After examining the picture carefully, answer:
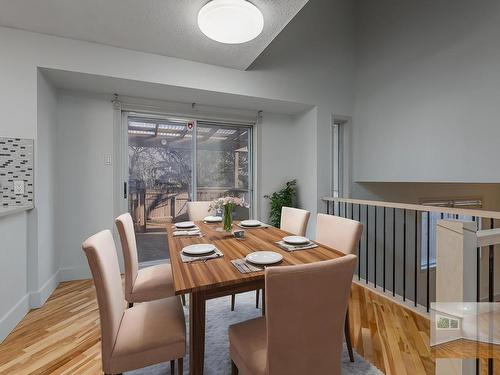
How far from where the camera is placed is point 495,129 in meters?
2.25

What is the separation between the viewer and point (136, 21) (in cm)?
218

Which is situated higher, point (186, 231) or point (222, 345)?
point (186, 231)

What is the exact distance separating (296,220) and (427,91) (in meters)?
2.19

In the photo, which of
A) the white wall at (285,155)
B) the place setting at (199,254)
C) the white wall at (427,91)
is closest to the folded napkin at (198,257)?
the place setting at (199,254)

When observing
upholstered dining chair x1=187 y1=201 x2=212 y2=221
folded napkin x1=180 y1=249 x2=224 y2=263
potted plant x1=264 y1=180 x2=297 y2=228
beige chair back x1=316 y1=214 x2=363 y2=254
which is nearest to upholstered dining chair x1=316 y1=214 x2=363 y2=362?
beige chair back x1=316 y1=214 x2=363 y2=254

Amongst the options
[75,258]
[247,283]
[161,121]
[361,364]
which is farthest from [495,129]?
[75,258]

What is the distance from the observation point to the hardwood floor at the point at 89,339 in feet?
5.12

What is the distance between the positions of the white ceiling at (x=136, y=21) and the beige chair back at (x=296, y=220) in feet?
5.62

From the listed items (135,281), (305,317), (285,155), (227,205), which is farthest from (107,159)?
(305,317)

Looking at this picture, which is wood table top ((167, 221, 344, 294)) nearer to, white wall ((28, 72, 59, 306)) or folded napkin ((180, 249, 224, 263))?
folded napkin ((180, 249, 224, 263))

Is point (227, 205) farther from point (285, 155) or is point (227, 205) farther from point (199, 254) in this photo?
point (285, 155)

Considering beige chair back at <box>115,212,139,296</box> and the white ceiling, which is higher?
the white ceiling

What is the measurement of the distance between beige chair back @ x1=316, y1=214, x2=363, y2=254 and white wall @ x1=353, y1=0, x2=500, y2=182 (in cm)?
165

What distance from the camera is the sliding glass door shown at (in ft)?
10.6
